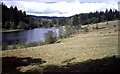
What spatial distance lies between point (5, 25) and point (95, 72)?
40871mm

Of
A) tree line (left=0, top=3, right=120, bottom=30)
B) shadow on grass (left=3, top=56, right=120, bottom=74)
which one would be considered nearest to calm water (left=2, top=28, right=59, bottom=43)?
tree line (left=0, top=3, right=120, bottom=30)

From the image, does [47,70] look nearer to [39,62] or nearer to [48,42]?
[39,62]

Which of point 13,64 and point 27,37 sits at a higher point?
point 27,37

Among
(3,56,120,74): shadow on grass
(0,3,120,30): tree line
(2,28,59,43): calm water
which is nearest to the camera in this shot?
(3,56,120,74): shadow on grass

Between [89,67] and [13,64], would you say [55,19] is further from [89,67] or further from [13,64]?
[89,67]

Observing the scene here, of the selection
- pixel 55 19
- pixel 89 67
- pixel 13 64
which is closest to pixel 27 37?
pixel 55 19

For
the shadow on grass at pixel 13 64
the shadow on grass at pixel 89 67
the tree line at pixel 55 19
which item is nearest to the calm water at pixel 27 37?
the tree line at pixel 55 19

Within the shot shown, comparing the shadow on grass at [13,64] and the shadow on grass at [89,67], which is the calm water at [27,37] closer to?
the shadow on grass at [13,64]

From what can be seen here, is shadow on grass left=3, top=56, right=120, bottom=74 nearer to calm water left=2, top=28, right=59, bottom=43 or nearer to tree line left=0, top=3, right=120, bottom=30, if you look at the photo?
calm water left=2, top=28, right=59, bottom=43

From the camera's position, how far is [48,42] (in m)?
20.9

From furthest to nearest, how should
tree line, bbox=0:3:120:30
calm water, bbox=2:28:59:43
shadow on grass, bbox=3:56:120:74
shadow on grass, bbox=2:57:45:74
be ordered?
tree line, bbox=0:3:120:30 → calm water, bbox=2:28:59:43 → shadow on grass, bbox=2:57:45:74 → shadow on grass, bbox=3:56:120:74

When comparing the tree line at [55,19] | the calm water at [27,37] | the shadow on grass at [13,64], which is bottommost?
the shadow on grass at [13,64]

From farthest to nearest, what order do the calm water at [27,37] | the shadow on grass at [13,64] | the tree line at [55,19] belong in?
the tree line at [55,19]
the calm water at [27,37]
the shadow on grass at [13,64]

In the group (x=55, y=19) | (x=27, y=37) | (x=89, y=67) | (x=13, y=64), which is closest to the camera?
(x=89, y=67)
